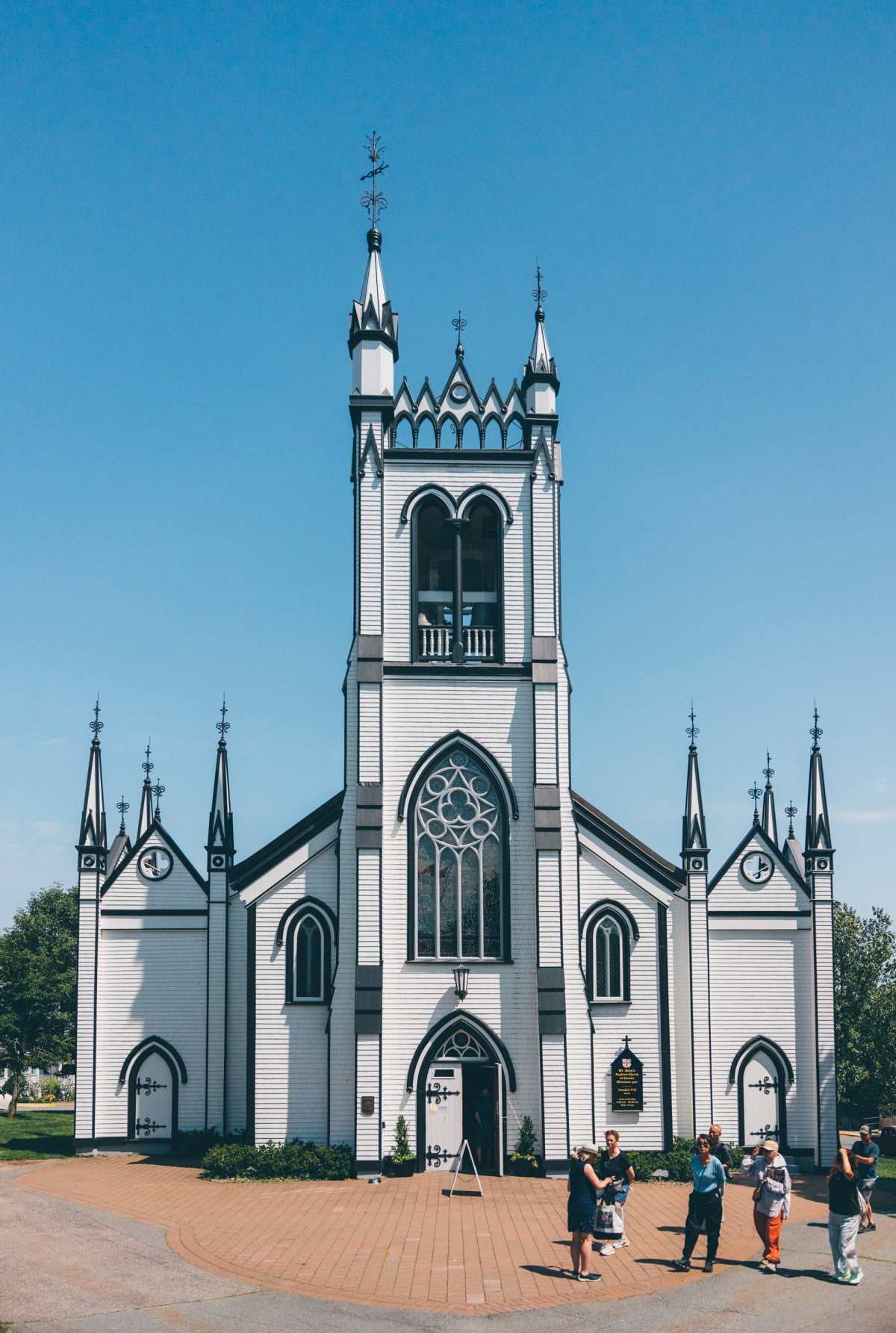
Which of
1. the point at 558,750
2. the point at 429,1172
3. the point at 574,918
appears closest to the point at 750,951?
the point at 574,918

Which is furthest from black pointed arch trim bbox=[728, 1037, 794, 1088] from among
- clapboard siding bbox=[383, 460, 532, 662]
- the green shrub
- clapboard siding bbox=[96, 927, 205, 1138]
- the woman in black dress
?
clapboard siding bbox=[96, 927, 205, 1138]

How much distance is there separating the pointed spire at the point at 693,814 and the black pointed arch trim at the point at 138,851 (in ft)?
40.1

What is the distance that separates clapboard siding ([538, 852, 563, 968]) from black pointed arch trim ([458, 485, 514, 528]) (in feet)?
27.1

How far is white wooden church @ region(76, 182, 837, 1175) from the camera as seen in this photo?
2814 cm

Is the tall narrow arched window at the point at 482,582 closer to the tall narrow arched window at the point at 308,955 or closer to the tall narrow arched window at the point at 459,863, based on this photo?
the tall narrow arched window at the point at 459,863

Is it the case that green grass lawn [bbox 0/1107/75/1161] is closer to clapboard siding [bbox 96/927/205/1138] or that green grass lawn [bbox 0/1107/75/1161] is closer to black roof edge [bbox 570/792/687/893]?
clapboard siding [bbox 96/927/205/1138]

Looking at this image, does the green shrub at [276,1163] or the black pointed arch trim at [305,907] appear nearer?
the green shrub at [276,1163]

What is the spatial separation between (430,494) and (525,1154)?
50.3 ft

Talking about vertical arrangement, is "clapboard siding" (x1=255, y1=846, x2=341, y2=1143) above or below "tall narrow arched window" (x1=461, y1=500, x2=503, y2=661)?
below

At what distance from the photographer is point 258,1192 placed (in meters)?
25.3

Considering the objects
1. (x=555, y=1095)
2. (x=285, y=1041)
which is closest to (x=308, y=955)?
(x=285, y=1041)

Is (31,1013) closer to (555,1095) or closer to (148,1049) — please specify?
(148,1049)

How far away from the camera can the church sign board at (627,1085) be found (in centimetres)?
2905

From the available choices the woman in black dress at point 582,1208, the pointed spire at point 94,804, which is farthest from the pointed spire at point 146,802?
the woman in black dress at point 582,1208
